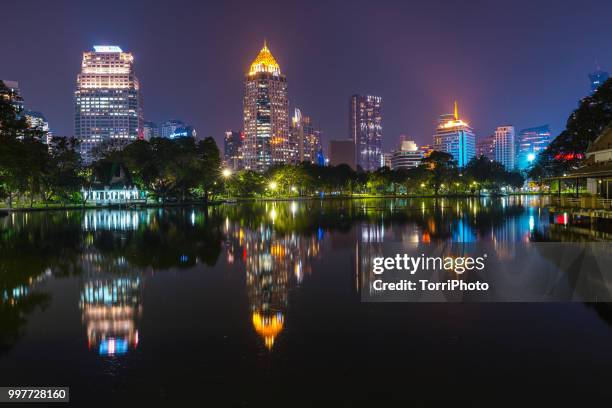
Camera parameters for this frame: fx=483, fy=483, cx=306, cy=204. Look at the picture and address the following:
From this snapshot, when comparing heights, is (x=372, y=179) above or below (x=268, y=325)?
above

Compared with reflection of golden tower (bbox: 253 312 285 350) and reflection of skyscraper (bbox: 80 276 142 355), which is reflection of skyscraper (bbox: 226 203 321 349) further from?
reflection of skyscraper (bbox: 80 276 142 355)

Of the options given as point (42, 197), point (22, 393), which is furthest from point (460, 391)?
point (42, 197)

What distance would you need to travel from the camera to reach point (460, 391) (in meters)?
6.89

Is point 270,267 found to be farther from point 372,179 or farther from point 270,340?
point 372,179

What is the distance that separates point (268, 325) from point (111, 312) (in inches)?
157

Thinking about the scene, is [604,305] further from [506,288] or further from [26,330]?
[26,330]

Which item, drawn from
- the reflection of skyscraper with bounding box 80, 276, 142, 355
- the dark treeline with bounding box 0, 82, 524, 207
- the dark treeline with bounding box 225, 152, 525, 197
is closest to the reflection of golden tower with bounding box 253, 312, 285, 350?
the reflection of skyscraper with bounding box 80, 276, 142, 355

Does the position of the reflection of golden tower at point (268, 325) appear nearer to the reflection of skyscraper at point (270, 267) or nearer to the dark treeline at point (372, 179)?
the reflection of skyscraper at point (270, 267)

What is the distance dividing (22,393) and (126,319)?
3.75 meters

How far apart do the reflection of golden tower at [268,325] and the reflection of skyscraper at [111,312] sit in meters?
2.40

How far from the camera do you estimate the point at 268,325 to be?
10.1m

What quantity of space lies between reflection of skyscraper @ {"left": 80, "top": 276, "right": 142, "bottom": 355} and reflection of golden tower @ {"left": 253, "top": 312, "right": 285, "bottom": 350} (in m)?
2.40

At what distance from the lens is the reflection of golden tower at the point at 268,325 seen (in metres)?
9.23

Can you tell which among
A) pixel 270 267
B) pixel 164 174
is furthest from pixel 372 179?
pixel 270 267
